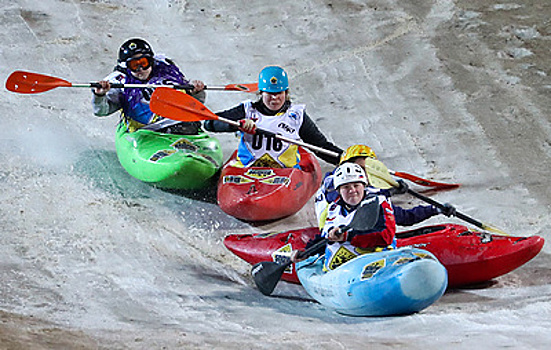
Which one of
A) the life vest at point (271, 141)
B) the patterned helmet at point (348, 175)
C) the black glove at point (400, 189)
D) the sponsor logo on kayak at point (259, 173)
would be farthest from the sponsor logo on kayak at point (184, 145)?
the patterned helmet at point (348, 175)

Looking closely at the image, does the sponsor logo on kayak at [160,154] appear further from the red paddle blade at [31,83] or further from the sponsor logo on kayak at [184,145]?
the red paddle blade at [31,83]

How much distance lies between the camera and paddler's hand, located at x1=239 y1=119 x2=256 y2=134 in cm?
627

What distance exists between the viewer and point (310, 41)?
32.8 feet

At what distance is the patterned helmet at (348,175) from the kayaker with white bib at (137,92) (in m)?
2.58

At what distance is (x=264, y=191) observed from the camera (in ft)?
20.2

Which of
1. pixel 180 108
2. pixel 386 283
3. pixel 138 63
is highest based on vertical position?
pixel 138 63

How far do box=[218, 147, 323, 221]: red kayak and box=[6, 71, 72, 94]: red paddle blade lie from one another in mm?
1691

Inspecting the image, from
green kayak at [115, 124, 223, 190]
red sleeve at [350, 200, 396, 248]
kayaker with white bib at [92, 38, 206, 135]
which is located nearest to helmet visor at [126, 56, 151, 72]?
kayaker with white bib at [92, 38, 206, 135]

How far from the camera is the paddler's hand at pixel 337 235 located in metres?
4.68

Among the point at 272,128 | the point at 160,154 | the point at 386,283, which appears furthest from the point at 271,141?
the point at 386,283

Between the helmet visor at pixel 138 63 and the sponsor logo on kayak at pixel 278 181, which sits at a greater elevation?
the helmet visor at pixel 138 63

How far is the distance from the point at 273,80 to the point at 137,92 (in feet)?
4.32

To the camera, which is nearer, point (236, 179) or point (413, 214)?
point (413, 214)

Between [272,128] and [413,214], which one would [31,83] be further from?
[413,214]
